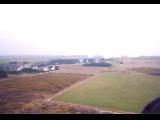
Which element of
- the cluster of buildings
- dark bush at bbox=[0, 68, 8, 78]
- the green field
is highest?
the cluster of buildings

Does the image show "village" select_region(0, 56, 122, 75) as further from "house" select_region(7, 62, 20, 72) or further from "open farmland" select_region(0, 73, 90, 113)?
"open farmland" select_region(0, 73, 90, 113)

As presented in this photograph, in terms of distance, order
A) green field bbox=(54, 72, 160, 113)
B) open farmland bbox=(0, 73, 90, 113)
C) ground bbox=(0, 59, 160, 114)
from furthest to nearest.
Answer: open farmland bbox=(0, 73, 90, 113) < green field bbox=(54, 72, 160, 113) < ground bbox=(0, 59, 160, 114)

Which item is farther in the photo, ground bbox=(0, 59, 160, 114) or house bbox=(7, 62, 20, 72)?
house bbox=(7, 62, 20, 72)

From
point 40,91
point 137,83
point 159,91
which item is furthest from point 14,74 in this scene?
point 159,91

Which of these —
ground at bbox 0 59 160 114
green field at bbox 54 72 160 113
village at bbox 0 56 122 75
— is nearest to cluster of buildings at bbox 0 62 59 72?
village at bbox 0 56 122 75

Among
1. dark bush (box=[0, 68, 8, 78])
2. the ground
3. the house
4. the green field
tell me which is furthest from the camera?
the house

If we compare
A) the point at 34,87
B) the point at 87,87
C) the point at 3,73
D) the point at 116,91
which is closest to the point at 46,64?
the point at 34,87

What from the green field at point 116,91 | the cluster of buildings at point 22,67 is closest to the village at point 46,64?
the cluster of buildings at point 22,67

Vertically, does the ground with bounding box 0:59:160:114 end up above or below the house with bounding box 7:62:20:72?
below
